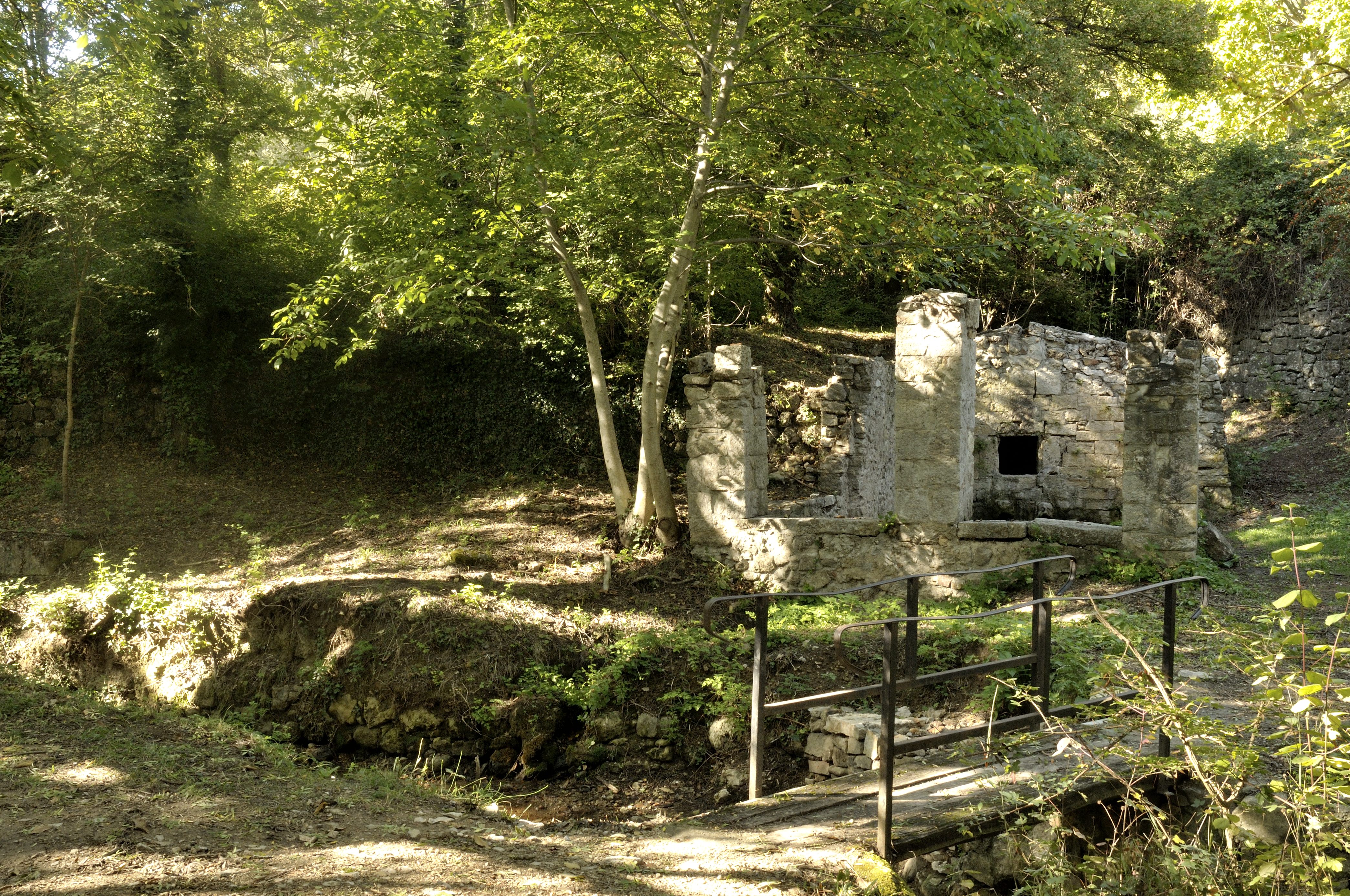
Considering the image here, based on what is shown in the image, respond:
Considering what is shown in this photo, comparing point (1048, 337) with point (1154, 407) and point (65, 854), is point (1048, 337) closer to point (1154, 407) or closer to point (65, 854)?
point (1154, 407)

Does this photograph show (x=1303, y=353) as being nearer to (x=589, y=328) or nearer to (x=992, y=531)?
(x=992, y=531)

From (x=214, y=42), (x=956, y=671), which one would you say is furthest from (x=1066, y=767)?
(x=214, y=42)

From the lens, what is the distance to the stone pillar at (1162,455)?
28.2 feet

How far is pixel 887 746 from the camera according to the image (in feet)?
13.1

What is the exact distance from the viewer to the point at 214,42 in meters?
13.8

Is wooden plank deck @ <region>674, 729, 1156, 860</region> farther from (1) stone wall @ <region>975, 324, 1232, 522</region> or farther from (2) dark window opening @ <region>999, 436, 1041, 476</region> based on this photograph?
(2) dark window opening @ <region>999, 436, 1041, 476</region>

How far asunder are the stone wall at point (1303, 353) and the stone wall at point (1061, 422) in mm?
3696

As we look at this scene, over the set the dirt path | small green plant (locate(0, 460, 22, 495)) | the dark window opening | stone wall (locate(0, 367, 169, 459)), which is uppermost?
stone wall (locate(0, 367, 169, 459))

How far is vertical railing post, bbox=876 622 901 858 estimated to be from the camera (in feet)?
12.7

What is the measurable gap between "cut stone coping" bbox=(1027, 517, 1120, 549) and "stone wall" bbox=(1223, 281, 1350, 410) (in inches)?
403

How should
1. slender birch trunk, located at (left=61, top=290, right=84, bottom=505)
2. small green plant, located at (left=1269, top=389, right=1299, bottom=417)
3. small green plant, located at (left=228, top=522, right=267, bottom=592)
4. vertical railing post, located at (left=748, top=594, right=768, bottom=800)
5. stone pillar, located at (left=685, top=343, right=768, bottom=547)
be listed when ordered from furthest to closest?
small green plant, located at (left=1269, top=389, right=1299, bottom=417) < slender birch trunk, located at (left=61, top=290, right=84, bottom=505) < stone pillar, located at (left=685, top=343, right=768, bottom=547) < small green plant, located at (left=228, top=522, right=267, bottom=592) < vertical railing post, located at (left=748, top=594, right=768, bottom=800)

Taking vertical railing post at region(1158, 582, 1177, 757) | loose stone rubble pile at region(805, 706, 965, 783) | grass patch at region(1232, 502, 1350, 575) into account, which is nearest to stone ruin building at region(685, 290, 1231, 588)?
grass patch at region(1232, 502, 1350, 575)

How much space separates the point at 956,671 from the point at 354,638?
18.9ft

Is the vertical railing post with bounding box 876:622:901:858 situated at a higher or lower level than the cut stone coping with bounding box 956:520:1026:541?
lower
